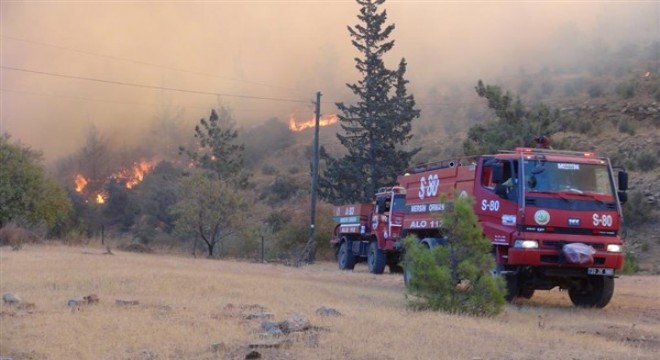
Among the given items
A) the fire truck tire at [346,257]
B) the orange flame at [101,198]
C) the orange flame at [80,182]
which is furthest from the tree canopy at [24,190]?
the orange flame at [80,182]

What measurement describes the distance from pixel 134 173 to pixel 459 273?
253 feet

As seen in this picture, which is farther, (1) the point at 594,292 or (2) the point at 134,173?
(2) the point at 134,173

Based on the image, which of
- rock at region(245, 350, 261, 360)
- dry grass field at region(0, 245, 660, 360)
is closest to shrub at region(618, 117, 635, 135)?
dry grass field at region(0, 245, 660, 360)

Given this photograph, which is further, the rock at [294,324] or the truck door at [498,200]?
the truck door at [498,200]

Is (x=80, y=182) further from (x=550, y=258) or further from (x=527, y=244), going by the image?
(x=550, y=258)

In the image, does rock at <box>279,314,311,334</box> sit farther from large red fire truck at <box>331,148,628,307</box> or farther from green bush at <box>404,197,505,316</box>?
large red fire truck at <box>331,148,628,307</box>

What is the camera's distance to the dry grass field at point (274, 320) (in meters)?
11.0

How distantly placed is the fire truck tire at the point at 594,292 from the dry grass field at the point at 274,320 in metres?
0.29

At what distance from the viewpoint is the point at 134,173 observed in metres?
89.1

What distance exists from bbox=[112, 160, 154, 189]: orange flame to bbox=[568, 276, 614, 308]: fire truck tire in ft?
223

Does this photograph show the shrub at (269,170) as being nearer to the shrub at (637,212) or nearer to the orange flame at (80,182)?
the orange flame at (80,182)

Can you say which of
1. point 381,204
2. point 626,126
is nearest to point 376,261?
point 381,204

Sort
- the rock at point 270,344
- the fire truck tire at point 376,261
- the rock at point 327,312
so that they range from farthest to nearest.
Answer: the fire truck tire at point 376,261
the rock at point 327,312
the rock at point 270,344

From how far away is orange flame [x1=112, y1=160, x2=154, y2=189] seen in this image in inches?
3366
